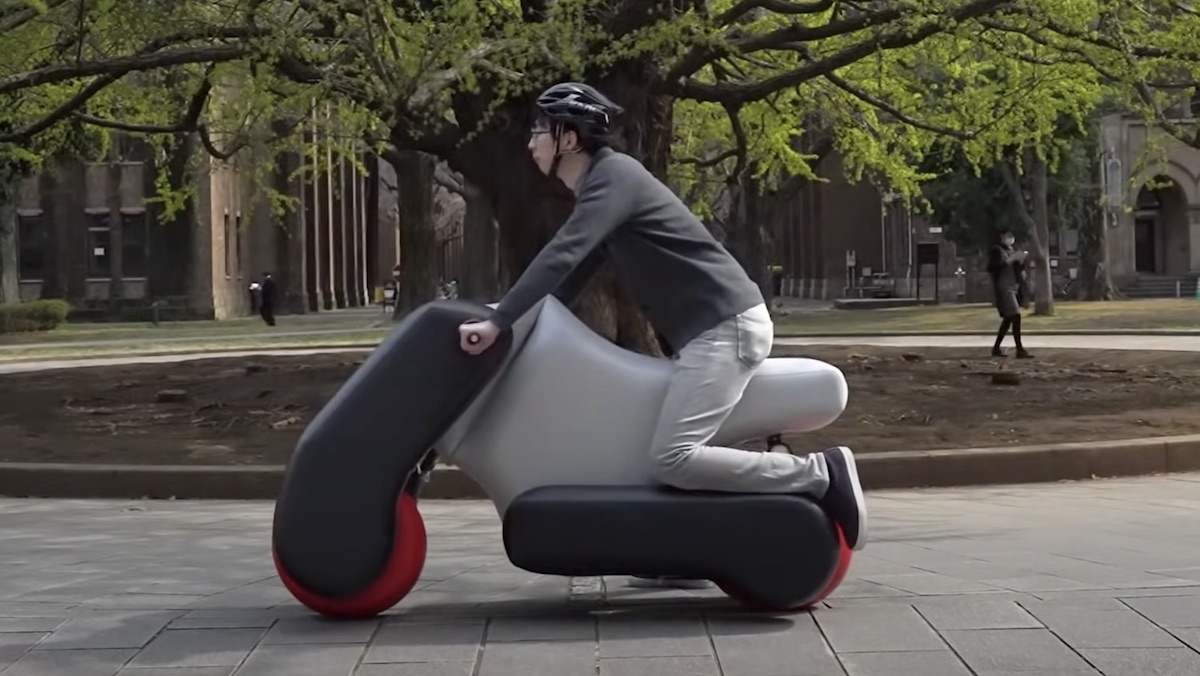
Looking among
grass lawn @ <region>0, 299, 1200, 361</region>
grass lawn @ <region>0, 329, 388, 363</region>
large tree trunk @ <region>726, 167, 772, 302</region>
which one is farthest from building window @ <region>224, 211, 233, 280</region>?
large tree trunk @ <region>726, 167, 772, 302</region>

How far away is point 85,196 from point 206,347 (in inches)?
983

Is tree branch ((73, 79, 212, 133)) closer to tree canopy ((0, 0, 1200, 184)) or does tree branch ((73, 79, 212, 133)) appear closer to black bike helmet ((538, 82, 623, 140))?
tree canopy ((0, 0, 1200, 184))

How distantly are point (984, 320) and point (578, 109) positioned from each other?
29.4 m

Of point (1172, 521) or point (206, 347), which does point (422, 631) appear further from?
point (206, 347)

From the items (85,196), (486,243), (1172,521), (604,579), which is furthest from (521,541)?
(85,196)

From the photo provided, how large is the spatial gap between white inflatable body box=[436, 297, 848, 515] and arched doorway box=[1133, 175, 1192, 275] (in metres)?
56.6

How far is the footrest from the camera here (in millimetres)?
5637

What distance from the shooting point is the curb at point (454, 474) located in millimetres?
10273

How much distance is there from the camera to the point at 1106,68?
14.5 m

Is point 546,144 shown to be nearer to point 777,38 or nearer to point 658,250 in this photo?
point 658,250

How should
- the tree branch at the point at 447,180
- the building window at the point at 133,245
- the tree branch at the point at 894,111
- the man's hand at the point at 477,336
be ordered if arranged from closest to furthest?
the man's hand at the point at 477,336
the tree branch at the point at 894,111
the tree branch at the point at 447,180
the building window at the point at 133,245

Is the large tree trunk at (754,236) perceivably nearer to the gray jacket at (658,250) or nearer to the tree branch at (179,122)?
the tree branch at (179,122)

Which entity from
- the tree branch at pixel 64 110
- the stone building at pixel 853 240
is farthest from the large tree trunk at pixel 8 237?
the stone building at pixel 853 240

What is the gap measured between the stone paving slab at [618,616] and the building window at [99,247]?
1760 inches
